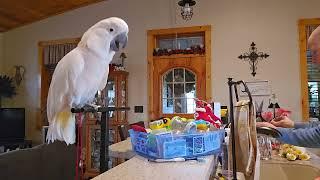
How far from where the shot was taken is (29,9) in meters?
4.76

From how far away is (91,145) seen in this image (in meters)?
4.42

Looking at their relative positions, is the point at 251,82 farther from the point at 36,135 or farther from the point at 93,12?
the point at 36,135

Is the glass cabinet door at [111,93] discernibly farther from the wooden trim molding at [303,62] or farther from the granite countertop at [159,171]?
the granite countertop at [159,171]

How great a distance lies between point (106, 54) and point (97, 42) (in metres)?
0.11

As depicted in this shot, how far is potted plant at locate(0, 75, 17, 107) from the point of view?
5070mm

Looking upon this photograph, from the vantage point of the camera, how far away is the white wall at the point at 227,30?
4.00 m

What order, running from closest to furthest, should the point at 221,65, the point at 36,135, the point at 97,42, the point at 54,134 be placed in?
the point at 54,134, the point at 97,42, the point at 221,65, the point at 36,135

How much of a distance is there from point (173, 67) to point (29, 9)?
258 centimetres

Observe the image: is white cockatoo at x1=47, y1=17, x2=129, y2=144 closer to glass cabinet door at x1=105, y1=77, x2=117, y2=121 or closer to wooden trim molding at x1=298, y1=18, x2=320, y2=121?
glass cabinet door at x1=105, y1=77, x2=117, y2=121

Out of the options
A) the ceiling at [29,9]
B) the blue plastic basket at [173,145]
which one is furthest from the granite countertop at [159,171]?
the ceiling at [29,9]

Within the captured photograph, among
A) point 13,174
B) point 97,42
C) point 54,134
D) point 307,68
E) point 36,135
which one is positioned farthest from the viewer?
point 36,135

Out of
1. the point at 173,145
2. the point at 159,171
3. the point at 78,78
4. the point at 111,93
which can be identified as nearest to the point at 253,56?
the point at 111,93

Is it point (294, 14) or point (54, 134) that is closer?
point (54, 134)

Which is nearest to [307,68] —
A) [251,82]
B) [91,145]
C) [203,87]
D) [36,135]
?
[251,82]
